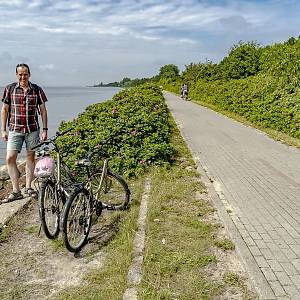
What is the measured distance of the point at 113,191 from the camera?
6090 millimetres

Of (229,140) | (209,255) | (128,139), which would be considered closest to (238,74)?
(229,140)

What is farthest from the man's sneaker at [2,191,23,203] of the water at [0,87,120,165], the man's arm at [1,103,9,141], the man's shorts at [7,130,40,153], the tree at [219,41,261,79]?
the tree at [219,41,261,79]

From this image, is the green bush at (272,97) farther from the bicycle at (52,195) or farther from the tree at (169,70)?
the tree at (169,70)

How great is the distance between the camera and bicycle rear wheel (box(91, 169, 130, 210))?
5617mm

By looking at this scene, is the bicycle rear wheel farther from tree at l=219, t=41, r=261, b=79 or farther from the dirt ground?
tree at l=219, t=41, r=261, b=79

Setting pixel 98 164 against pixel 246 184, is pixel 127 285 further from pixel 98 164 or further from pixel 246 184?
pixel 246 184

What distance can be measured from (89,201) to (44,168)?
686mm

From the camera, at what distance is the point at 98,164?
5.81 m

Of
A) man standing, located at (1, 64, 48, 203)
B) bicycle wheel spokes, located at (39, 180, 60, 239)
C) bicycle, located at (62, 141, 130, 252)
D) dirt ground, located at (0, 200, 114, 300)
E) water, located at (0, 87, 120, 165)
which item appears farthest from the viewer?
water, located at (0, 87, 120, 165)

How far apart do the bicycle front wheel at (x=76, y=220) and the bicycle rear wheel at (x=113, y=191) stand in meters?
0.70

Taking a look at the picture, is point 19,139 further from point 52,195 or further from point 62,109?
point 62,109

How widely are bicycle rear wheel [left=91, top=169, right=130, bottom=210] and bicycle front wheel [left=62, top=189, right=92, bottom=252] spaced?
70 cm

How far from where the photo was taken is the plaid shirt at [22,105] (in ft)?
19.6

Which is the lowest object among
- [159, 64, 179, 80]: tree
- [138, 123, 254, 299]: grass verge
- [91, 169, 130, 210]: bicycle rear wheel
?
[138, 123, 254, 299]: grass verge
